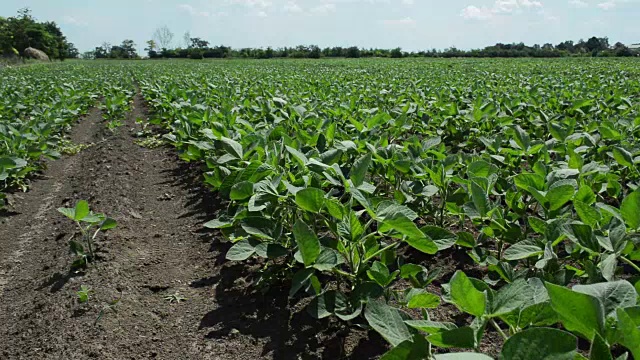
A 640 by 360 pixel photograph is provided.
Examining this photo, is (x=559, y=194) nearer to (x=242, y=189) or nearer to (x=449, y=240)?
(x=449, y=240)

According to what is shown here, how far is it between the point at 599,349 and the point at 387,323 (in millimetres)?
472

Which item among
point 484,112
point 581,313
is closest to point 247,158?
point 581,313

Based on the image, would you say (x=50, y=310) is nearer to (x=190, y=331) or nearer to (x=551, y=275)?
(x=190, y=331)

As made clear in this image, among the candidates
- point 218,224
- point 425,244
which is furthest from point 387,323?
point 218,224

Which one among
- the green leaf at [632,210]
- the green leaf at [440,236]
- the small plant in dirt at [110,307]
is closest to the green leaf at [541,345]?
the green leaf at [632,210]

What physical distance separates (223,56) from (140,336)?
223 ft

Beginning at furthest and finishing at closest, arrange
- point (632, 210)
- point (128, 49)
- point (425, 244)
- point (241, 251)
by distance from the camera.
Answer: point (128, 49) < point (241, 251) < point (425, 244) < point (632, 210)

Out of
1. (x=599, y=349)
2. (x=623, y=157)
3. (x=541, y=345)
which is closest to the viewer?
(x=541, y=345)

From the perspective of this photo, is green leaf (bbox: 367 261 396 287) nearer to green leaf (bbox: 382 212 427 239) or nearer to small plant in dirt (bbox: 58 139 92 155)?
green leaf (bbox: 382 212 427 239)

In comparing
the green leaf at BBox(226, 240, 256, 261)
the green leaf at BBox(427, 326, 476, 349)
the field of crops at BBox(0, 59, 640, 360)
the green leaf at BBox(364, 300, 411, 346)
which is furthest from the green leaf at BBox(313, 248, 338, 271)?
the green leaf at BBox(427, 326, 476, 349)

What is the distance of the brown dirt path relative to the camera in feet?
7.41

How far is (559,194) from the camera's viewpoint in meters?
2.00

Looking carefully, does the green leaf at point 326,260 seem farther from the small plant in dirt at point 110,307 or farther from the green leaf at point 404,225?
the small plant in dirt at point 110,307

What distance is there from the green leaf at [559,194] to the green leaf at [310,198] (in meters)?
0.94
